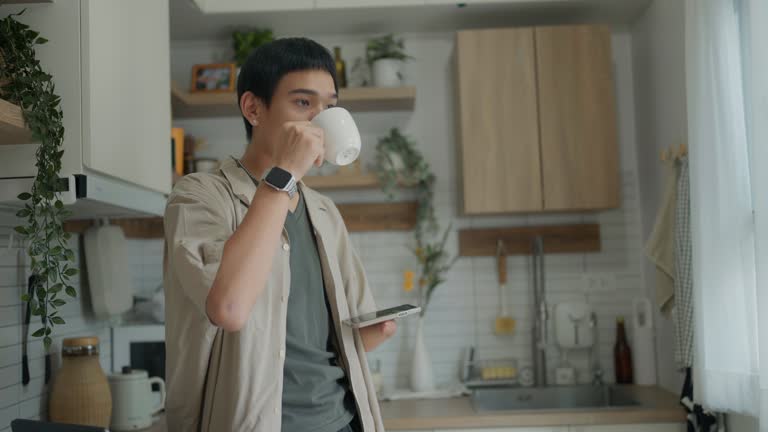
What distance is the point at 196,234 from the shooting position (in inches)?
51.0

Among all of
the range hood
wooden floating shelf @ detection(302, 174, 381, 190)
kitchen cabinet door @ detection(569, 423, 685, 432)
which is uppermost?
wooden floating shelf @ detection(302, 174, 381, 190)

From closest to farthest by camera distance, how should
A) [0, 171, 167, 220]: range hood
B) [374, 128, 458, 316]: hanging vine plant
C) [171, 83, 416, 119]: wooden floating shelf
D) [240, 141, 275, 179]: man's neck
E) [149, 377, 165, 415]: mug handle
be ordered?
[240, 141, 275, 179]: man's neck
[0, 171, 167, 220]: range hood
[149, 377, 165, 415]: mug handle
[171, 83, 416, 119]: wooden floating shelf
[374, 128, 458, 316]: hanging vine plant

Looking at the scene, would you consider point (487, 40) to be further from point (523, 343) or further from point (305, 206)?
point (305, 206)

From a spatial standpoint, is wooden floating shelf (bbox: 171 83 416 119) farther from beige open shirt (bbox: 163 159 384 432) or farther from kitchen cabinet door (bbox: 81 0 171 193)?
beige open shirt (bbox: 163 159 384 432)

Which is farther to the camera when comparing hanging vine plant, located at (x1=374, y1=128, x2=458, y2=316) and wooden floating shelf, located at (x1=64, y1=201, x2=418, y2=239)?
wooden floating shelf, located at (x1=64, y1=201, x2=418, y2=239)

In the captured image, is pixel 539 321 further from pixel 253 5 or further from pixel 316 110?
pixel 316 110

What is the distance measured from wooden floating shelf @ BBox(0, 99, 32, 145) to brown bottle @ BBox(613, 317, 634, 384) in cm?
238

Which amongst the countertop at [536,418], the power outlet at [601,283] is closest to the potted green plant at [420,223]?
the countertop at [536,418]

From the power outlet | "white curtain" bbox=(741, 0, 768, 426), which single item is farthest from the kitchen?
"white curtain" bbox=(741, 0, 768, 426)

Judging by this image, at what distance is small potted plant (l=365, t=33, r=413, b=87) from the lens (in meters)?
3.07

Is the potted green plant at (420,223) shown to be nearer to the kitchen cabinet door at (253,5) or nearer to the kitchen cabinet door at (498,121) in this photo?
the kitchen cabinet door at (498,121)

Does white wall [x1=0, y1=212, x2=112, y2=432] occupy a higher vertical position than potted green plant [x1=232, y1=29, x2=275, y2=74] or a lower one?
lower

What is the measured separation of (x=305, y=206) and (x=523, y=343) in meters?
1.90

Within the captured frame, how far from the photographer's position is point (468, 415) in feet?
8.55
